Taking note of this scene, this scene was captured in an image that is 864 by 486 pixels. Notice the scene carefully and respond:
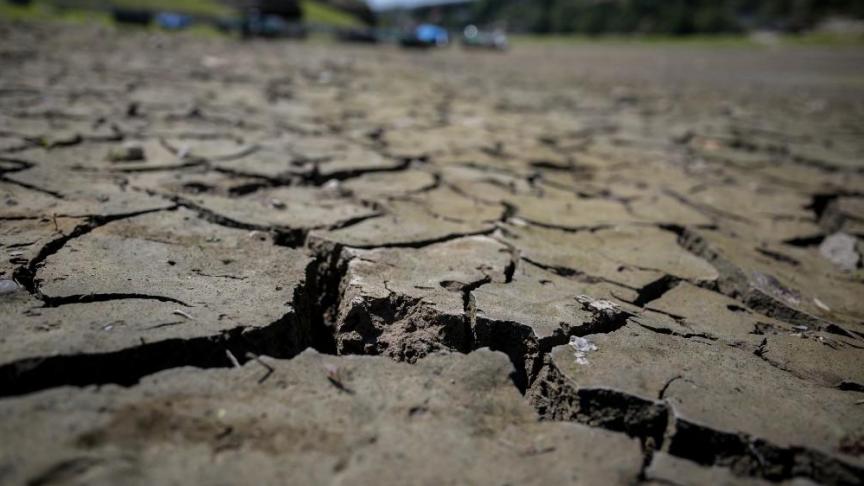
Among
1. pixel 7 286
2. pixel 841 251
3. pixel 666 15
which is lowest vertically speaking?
pixel 841 251

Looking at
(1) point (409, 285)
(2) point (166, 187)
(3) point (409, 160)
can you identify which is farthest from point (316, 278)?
(3) point (409, 160)

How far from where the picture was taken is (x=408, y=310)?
49.8 inches

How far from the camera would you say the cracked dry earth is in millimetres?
832

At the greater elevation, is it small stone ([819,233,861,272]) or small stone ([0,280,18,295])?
small stone ([0,280,18,295])

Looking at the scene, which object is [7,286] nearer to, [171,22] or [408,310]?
[408,310]

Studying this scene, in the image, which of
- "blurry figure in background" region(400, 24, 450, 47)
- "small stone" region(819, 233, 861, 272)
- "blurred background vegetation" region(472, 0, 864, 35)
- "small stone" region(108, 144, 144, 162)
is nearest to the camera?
"small stone" region(819, 233, 861, 272)

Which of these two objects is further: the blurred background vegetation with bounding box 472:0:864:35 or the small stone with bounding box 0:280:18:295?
the blurred background vegetation with bounding box 472:0:864:35

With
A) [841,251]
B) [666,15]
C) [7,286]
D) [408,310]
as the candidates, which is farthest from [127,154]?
[666,15]

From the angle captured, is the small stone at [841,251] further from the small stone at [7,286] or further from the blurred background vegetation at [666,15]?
the blurred background vegetation at [666,15]

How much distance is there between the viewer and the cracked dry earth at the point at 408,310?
0.83 m

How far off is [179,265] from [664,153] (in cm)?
286

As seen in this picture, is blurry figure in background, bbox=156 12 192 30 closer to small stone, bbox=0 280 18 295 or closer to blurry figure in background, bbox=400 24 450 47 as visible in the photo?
blurry figure in background, bbox=400 24 450 47

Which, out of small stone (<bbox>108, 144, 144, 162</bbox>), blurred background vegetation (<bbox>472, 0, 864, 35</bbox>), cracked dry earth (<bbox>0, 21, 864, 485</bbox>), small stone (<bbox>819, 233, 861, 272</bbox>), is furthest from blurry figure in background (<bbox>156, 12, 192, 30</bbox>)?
blurred background vegetation (<bbox>472, 0, 864, 35</bbox>)

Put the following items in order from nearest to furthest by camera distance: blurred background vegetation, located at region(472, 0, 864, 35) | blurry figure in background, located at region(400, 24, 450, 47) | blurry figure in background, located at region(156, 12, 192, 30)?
blurry figure in background, located at region(156, 12, 192, 30), blurry figure in background, located at region(400, 24, 450, 47), blurred background vegetation, located at region(472, 0, 864, 35)
